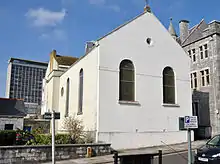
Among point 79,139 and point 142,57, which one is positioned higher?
point 142,57

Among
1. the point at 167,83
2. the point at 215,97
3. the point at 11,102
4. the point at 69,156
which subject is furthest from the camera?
the point at 11,102

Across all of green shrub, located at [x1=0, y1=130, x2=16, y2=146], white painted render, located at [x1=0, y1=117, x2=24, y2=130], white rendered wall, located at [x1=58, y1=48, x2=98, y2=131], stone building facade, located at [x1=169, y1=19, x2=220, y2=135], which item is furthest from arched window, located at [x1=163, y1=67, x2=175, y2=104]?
white painted render, located at [x1=0, y1=117, x2=24, y2=130]

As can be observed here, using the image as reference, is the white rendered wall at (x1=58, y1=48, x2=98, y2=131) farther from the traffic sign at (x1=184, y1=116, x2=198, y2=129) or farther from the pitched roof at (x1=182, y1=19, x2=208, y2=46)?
the pitched roof at (x1=182, y1=19, x2=208, y2=46)

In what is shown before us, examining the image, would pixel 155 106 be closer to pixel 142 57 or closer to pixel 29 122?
pixel 142 57

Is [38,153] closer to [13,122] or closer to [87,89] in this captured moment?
[87,89]

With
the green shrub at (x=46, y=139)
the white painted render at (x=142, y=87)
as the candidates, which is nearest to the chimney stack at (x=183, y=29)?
the white painted render at (x=142, y=87)

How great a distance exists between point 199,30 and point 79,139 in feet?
66.2

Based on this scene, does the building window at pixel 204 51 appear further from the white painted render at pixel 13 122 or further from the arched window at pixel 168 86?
the white painted render at pixel 13 122

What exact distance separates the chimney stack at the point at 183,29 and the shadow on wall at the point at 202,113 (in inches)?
313

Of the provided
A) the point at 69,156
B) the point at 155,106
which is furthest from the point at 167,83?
the point at 69,156

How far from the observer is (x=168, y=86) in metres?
19.0

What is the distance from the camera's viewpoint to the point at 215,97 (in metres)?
23.2

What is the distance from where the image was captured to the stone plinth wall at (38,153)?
472 inches

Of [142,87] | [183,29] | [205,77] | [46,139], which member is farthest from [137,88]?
[183,29]
